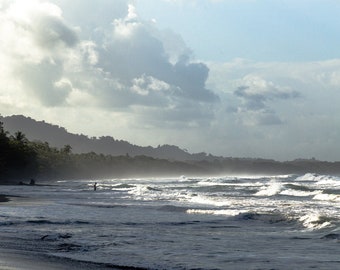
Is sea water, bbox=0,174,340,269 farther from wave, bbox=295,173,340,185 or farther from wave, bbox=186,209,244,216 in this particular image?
wave, bbox=295,173,340,185

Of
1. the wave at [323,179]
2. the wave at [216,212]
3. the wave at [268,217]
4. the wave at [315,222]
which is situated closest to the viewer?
the wave at [315,222]

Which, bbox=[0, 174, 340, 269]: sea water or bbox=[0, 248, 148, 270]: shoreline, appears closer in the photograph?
bbox=[0, 248, 148, 270]: shoreline

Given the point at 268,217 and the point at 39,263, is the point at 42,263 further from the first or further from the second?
the point at 268,217

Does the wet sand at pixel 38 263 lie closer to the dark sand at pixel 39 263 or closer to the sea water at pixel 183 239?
the dark sand at pixel 39 263

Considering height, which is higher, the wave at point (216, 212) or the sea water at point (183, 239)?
the wave at point (216, 212)

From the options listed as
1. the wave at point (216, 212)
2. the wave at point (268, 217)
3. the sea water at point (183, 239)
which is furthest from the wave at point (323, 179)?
the sea water at point (183, 239)

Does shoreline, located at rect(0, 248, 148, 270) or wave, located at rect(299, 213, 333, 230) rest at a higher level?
wave, located at rect(299, 213, 333, 230)

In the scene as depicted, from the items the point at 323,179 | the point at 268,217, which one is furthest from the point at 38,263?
the point at 323,179

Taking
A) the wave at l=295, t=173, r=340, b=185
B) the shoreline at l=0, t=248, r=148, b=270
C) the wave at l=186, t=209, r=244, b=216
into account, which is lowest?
the shoreline at l=0, t=248, r=148, b=270

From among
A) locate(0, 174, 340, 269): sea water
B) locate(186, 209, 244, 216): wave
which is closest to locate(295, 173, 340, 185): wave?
locate(186, 209, 244, 216): wave

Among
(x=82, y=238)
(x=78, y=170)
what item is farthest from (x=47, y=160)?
(x=82, y=238)

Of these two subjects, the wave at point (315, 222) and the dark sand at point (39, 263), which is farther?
the wave at point (315, 222)

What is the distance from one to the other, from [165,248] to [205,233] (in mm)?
4854

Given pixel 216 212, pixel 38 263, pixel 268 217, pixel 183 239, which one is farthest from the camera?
pixel 216 212
